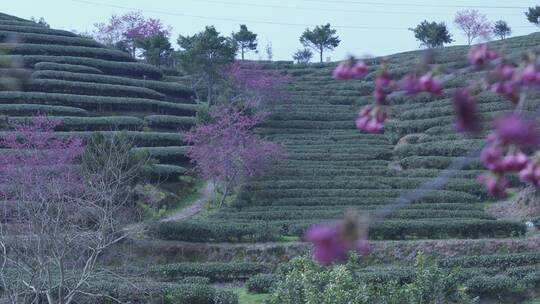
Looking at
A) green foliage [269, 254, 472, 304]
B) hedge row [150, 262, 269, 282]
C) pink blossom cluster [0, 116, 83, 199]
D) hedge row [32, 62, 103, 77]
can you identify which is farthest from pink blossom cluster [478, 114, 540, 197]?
hedge row [32, 62, 103, 77]

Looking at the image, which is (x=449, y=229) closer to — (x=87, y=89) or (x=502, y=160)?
(x=87, y=89)

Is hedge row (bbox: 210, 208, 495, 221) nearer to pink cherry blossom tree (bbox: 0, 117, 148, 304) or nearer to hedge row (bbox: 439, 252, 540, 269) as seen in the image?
hedge row (bbox: 439, 252, 540, 269)

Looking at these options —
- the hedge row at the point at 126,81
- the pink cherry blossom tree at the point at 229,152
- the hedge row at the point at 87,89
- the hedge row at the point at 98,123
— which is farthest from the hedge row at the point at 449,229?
the hedge row at the point at 126,81

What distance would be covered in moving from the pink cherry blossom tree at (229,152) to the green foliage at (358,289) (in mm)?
12339

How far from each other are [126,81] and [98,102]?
4636 millimetres

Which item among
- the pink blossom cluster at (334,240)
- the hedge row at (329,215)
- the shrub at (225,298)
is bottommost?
the shrub at (225,298)

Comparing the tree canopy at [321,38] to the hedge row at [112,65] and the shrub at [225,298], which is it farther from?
the shrub at [225,298]

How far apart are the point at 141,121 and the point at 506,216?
16.4m

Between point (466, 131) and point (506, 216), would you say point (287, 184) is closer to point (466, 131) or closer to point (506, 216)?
point (506, 216)

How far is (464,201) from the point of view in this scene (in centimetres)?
2744

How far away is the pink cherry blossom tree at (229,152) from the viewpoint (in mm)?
27922

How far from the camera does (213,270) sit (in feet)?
69.3

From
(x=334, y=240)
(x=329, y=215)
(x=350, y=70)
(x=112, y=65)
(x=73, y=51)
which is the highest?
(x=73, y=51)

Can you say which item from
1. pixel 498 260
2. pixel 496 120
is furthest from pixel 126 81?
pixel 496 120
